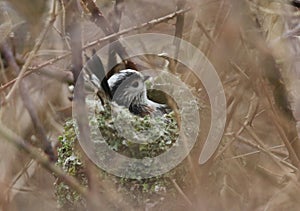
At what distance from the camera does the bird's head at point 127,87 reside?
1.14 metres

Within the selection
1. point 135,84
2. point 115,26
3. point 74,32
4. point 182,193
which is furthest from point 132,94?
point 74,32

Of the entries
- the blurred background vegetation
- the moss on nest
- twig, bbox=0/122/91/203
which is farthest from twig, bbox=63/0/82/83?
the moss on nest

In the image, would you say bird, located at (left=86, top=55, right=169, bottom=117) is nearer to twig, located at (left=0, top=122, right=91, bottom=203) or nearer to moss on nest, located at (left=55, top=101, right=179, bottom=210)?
moss on nest, located at (left=55, top=101, right=179, bottom=210)

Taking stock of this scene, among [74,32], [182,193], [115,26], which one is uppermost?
[74,32]

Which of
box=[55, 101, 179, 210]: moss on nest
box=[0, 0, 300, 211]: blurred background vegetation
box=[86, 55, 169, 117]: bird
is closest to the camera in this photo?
box=[0, 0, 300, 211]: blurred background vegetation

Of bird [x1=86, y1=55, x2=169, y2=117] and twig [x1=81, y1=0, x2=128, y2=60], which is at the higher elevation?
twig [x1=81, y1=0, x2=128, y2=60]

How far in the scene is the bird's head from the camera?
3.74 feet

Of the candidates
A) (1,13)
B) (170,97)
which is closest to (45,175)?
(1,13)

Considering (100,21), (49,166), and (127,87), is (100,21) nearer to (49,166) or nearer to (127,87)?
(127,87)

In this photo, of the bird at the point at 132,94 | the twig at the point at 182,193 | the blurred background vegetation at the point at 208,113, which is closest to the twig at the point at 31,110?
the blurred background vegetation at the point at 208,113

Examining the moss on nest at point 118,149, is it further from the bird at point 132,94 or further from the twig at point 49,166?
the twig at point 49,166

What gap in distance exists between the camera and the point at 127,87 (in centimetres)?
114

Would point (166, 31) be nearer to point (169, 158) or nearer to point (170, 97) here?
point (170, 97)

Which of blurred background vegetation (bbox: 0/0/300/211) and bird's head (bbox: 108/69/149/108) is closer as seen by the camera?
blurred background vegetation (bbox: 0/0/300/211)
